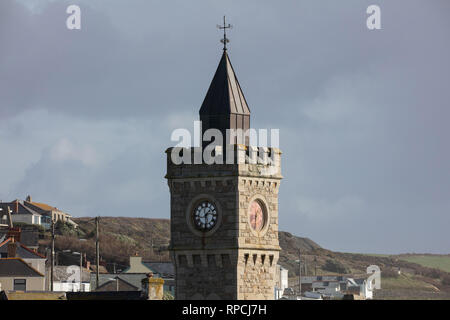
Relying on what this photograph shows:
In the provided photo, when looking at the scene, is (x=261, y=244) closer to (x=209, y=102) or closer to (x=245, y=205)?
(x=245, y=205)

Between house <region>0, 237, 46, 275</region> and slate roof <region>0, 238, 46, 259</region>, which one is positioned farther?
slate roof <region>0, 238, 46, 259</region>

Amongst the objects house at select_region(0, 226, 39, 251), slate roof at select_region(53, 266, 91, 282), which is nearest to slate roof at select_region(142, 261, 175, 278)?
slate roof at select_region(53, 266, 91, 282)

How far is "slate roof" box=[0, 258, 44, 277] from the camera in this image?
107 meters

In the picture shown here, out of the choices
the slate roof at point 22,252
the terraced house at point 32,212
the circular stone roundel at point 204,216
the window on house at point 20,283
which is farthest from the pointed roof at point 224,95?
the terraced house at point 32,212

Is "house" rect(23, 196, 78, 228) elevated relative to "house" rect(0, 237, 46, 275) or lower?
elevated

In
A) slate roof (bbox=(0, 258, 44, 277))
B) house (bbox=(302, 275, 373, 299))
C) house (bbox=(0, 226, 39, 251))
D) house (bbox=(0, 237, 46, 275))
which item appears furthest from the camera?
house (bbox=(302, 275, 373, 299))

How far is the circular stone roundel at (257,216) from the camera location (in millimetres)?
62844

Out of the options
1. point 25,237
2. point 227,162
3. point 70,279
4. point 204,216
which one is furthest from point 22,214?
point 227,162

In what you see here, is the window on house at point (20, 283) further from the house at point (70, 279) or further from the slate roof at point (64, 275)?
the slate roof at point (64, 275)

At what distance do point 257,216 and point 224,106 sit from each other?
5417 millimetres

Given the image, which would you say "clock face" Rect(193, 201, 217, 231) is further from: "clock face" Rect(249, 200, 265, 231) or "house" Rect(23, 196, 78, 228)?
"house" Rect(23, 196, 78, 228)

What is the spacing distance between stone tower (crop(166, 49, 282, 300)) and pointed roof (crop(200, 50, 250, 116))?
1.9 inches
